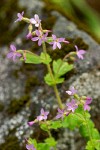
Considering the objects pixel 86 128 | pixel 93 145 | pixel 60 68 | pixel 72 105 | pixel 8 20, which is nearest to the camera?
pixel 72 105

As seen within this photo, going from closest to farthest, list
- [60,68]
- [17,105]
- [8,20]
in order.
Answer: [60,68], [17,105], [8,20]

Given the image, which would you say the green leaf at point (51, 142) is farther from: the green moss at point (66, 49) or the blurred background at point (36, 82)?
the green moss at point (66, 49)

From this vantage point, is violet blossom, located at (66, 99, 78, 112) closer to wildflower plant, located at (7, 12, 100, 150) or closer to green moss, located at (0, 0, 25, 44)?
wildflower plant, located at (7, 12, 100, 150)

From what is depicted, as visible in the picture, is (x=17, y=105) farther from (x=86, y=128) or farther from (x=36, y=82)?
(x=86, y=128)

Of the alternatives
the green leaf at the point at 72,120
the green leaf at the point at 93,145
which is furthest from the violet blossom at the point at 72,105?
the green leaf at the point at 93,145

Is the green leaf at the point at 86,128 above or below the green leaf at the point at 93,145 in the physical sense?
above

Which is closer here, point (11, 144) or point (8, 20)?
point (11, 144)

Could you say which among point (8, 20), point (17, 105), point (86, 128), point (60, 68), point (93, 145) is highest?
point (8, 20)

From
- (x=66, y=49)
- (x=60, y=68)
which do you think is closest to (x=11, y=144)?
(x=60, y=68)

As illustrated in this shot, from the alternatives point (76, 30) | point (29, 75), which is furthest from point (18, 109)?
point (76, 30)

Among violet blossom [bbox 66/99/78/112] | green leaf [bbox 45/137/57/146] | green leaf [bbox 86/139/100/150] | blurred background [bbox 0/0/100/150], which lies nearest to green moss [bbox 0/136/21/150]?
blurred background [bbox 0/0/100/150]
